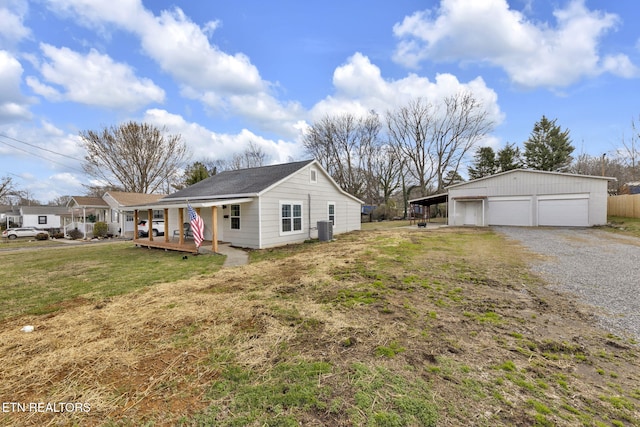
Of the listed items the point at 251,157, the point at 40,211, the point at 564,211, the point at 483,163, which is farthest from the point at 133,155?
the point at 483,163

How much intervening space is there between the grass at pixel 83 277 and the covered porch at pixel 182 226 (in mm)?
958

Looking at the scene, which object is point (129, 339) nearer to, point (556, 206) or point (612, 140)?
point (556, 206)

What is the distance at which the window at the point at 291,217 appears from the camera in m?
12.4

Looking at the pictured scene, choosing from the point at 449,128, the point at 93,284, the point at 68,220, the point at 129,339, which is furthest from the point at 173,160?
the point at 449,128

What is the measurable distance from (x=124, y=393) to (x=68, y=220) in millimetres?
38652

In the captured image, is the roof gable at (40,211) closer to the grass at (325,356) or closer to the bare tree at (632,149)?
the grass at (325,356)

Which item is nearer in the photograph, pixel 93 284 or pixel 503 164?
pixel 93 284

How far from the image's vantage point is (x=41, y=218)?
32.9 meters

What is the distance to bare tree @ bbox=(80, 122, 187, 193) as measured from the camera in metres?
26.1

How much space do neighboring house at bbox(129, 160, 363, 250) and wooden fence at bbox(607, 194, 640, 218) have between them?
66.4ft

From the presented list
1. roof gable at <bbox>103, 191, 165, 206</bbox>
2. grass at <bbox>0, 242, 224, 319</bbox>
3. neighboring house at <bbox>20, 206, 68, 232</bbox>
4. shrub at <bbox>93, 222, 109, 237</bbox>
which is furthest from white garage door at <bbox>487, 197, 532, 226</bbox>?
neighboring house at <bbox>20, 206, 68, 232</bbox>

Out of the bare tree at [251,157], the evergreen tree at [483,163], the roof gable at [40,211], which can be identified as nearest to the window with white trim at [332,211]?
the bare tree at [251,157]

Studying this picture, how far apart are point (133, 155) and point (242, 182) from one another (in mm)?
20352

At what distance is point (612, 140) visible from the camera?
26.1m
